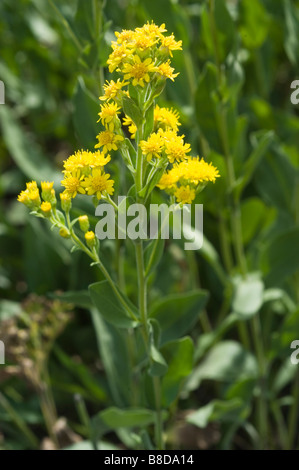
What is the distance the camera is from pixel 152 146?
86cm

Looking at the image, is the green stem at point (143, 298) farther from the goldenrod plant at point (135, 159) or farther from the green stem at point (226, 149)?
the green stem at point (226, 149)

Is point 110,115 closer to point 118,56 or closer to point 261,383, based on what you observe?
point 118,56

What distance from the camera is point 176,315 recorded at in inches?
50.1

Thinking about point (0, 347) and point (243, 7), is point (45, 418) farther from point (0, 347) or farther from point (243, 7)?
point (243, 7)

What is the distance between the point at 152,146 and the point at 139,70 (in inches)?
3.9

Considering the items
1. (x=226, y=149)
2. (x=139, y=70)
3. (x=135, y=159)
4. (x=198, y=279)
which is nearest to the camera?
(x=139, y=70)

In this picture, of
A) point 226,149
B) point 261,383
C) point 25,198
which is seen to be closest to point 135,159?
point 25,198

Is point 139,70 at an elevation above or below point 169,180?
above

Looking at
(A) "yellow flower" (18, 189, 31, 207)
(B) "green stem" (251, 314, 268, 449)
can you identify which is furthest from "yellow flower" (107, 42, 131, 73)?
(B) "green stem" (251, 314, 268, 449)

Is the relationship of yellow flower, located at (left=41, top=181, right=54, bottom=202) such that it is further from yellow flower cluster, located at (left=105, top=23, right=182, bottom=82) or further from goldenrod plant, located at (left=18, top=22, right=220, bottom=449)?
yellow flower cluster, located at (left=105, top=23, right=182, bottom=82)

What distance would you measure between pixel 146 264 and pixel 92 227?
0.16 meters

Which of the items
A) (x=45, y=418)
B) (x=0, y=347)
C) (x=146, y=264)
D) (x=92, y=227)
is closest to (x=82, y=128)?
(x=92, y=227)

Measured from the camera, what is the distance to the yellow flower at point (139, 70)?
0.84 metres

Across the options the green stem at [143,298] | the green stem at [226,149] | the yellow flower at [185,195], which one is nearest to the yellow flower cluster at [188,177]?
the yellow flower at [185,195]
